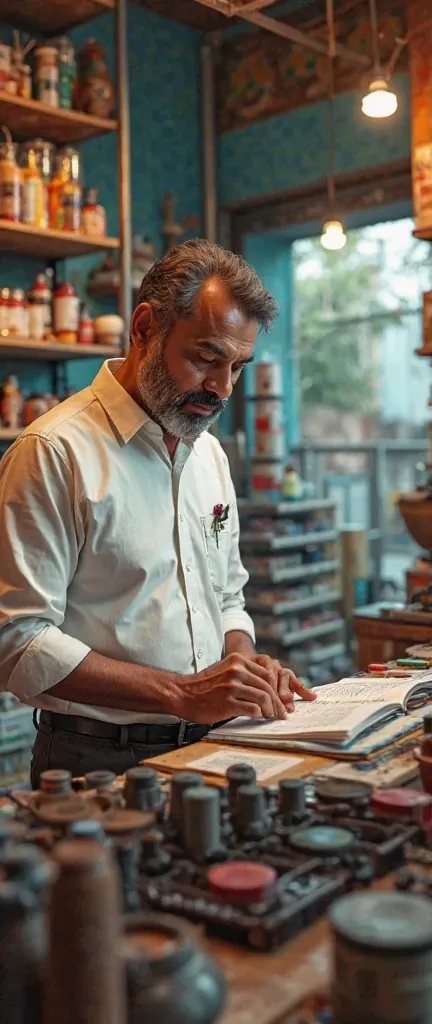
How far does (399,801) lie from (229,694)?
1.80 ft

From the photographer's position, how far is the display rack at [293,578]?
4578 millimetres

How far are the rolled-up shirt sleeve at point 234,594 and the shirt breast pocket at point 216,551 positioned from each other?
7 centimetres

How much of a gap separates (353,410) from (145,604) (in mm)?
6166

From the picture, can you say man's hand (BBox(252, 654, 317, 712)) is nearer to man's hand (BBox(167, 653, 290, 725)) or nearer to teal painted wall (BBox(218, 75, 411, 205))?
man's hand (BBox(167, 653, 290, 725))

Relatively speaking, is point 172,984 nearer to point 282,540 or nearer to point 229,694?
point 229,694

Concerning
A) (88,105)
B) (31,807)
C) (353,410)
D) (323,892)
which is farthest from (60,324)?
(353,410)

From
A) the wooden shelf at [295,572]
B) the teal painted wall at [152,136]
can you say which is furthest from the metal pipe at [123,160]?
the wooden shelf at [295,572]

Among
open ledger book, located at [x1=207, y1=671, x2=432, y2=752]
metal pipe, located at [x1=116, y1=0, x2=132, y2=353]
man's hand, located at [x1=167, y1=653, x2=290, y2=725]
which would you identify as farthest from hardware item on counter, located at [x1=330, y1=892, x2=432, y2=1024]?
metal pipe, located at [x1=116, y1=0, x2=132, y2=353]

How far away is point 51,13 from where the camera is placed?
3.85m

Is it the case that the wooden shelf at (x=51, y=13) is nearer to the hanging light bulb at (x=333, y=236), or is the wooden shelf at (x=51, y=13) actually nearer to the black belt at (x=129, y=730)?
the hanging light bulb at (x=333, y=236)

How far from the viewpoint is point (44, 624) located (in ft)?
6.18

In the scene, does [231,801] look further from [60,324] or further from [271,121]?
[271,121]

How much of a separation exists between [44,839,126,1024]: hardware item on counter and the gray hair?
138 cm

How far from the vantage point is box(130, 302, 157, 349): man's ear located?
2074 mm
